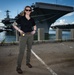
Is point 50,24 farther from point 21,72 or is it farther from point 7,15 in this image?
point 21,72

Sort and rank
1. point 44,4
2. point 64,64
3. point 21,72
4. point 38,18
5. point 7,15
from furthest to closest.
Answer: point 7,15
point 38,18
point 44,4
point 64,64
point 21,72

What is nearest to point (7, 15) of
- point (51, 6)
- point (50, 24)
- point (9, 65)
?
point (50, 24)

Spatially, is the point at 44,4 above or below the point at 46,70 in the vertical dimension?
above

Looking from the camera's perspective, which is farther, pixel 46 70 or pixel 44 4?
pixel 44 4

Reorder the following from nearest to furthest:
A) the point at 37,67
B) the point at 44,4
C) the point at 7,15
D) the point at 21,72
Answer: the point at 21,72, the point at 37,67, the point at 44,4, the point at 7,15

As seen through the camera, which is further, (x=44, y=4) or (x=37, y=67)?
(x=44, y=4)

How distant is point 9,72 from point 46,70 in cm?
107

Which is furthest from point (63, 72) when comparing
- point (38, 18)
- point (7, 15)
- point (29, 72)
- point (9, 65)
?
point (7, 15)

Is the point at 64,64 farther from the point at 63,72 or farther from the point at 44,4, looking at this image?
the point at 44,4

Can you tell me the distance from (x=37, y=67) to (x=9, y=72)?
3.19ft

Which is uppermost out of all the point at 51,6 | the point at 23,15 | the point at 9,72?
the point at 51,6

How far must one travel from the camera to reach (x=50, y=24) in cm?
5303

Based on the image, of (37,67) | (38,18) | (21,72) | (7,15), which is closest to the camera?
(21,72)

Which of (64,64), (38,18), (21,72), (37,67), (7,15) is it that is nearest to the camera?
(21,72)
